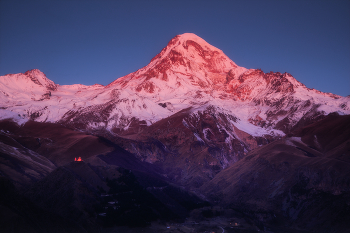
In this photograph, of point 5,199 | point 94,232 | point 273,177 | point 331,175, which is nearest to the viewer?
point 5,199

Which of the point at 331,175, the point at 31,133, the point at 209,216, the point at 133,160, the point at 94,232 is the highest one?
the point at 31,133

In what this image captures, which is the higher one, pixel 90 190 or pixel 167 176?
pixel 167 176

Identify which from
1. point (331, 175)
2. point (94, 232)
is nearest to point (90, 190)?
point (94, 232)

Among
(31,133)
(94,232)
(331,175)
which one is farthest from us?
(31,133)

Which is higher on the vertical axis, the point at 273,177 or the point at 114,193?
the point at 273,177

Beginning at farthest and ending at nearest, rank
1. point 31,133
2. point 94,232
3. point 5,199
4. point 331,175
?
point 31,133
point 331,175
point 94,232
point 5,199

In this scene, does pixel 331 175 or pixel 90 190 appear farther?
pixel 331 175

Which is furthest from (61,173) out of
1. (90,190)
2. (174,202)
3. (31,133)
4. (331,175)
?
(31,133)

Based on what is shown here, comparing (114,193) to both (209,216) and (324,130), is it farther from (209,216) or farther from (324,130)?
(324,130)

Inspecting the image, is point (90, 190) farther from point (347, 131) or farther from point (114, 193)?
point (347, 131)
